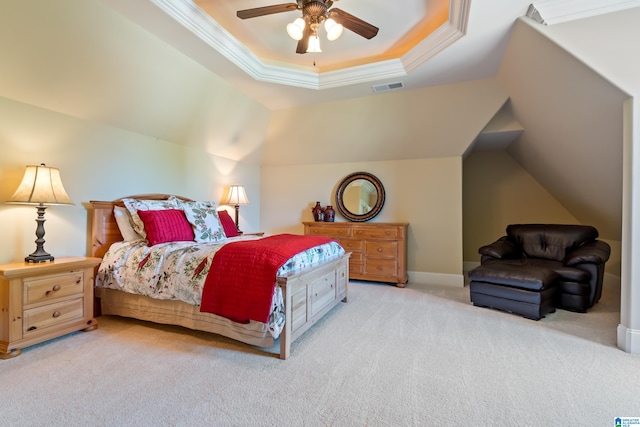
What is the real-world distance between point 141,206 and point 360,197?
10.2 feet

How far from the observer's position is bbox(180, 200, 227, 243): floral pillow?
10.6 feet

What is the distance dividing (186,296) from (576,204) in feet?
17.2

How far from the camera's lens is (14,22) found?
2.12 m

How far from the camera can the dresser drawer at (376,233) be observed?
14.4ft

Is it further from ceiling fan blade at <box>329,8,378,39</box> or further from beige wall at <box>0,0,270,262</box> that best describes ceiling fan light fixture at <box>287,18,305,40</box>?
beige wall at <box>0,0,270,262</box>

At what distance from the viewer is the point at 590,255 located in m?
3.21

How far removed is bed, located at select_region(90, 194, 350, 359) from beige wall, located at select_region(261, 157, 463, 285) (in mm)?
1733

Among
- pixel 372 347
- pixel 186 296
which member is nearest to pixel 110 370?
pixel 186 296

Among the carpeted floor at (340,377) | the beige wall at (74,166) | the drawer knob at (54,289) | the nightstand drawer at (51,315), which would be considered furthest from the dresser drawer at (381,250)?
the drawer knob at (54,289)

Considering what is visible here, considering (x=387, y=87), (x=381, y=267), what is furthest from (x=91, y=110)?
(x=381, y=267)

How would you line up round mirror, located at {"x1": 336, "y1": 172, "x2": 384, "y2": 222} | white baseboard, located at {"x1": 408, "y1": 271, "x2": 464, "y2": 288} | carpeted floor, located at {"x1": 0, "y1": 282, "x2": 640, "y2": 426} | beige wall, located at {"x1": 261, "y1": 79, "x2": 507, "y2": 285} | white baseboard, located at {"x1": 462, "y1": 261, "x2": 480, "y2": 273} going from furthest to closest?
white baseboard, located at {"x1": 462, "y1": 261, "x2": 480, "y2": 273} → round mirror, located at {"x1": 336, "y1": 172, "x2": 384, "y2": 222} → white baseboard, located at {"x1": 408, "y1": 271, "x2": 464, "y2": 288} → beige wall, located at {"x1": 261, "y1": 79, "x2": 507, "y2": 285} → carpeted floor, located at {"x1": 0, "y1": 282, "x2": 640, "y2": 426}

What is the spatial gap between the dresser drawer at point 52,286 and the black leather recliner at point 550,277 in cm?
381

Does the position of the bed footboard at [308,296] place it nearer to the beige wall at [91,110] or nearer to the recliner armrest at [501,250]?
the recliner armrest at [501,250]

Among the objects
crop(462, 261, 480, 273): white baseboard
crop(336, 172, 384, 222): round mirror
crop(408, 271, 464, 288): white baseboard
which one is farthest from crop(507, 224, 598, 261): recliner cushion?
crop(336, 172, 384, 222): round mirror
